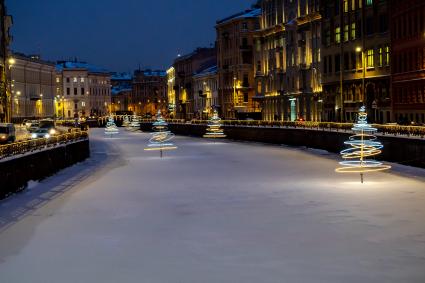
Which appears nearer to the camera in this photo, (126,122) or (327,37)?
(327,37)

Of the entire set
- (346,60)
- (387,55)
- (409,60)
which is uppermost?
(346,60)

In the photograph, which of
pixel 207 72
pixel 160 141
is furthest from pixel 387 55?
pixel 207 72

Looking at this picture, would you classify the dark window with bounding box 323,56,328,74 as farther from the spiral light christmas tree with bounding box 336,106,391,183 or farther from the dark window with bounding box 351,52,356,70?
the spiral light christmas tree with bounding box 336,106,391,183

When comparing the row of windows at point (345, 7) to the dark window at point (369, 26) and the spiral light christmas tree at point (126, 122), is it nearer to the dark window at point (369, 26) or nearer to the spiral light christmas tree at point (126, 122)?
the dark window at point (369, 26)

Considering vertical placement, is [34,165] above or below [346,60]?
below

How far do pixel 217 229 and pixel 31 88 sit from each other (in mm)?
150823

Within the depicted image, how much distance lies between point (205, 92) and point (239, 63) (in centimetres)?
2705

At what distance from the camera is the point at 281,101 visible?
11688cm

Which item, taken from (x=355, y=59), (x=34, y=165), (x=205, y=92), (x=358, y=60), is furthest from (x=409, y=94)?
(x=205, y=92)

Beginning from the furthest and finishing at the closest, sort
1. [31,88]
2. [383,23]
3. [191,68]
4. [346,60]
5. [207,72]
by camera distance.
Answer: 1. [191,68]
2. [31,88]
3. [207,72]
4. [346,60]
5. [383,23]

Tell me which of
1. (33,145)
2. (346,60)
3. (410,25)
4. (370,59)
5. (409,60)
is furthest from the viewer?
(346,60)

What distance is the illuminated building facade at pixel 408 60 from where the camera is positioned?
70688 mm

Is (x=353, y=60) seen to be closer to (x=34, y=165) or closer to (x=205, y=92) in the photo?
(x=34, y=165)

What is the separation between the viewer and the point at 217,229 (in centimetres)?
2508
